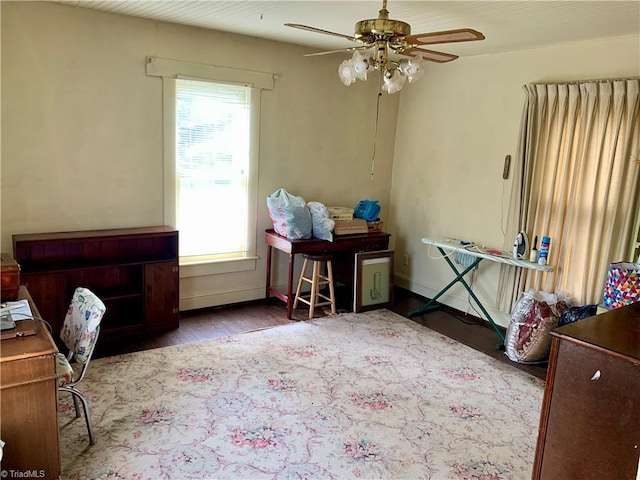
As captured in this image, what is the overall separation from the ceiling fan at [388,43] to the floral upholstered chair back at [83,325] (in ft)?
5.56

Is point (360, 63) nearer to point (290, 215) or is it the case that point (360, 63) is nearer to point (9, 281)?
point (290, 215)

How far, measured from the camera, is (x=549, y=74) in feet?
12.9

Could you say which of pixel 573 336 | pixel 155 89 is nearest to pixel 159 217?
pixel 155 89

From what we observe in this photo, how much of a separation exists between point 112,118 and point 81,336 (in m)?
2.01

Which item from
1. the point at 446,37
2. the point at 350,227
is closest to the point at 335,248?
the point at 350,227

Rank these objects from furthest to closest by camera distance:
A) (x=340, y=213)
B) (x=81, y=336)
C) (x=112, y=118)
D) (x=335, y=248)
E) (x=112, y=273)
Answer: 1. (x=340, y=213)
2. (x=335, y=248)
3. (x=112, y=273)
4. (x=112, y=118)
5. (x=81, y=336)

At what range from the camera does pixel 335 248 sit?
4.57m

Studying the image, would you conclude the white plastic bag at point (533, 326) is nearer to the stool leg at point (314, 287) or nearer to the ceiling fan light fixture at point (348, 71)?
the stool leg at point (314, 287)

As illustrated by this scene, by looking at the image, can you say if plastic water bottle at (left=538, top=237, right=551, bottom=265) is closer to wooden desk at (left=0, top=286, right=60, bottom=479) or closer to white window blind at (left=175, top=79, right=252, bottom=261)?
white window blind at (left=175, top=79, right=252, bottom=261)

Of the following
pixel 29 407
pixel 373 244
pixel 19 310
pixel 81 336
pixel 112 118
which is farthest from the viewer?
pixel 373 244

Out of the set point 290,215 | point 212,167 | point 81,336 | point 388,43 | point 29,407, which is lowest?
point 29,407

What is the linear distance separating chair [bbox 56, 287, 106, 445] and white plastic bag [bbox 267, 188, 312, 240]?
6.73 ft

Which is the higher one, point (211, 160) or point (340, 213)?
point (211, 160)

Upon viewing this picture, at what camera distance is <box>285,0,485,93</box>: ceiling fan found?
232cm
